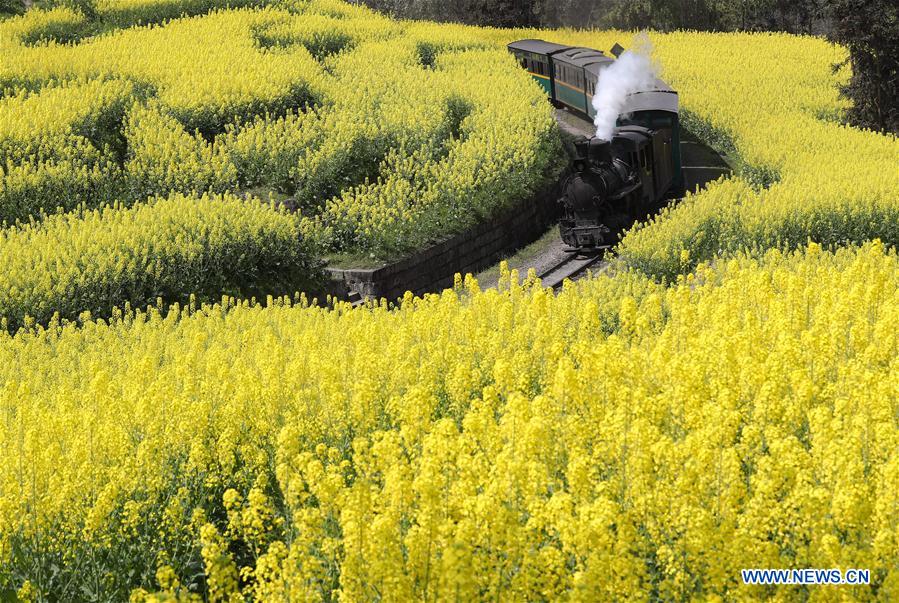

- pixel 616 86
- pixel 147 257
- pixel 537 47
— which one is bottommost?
pixel 147 257

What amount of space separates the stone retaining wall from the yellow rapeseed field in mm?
577

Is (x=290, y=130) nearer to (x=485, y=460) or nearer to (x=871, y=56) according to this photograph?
(x=871, y=56)

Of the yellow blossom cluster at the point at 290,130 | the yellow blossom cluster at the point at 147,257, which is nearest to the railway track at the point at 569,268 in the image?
the yellow blossom cluster at the point at 290,130

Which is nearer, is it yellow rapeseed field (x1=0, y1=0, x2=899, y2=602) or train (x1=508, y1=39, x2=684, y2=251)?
yellow rapeseed field (x1=0, y1=0, x2=899, y2=602)

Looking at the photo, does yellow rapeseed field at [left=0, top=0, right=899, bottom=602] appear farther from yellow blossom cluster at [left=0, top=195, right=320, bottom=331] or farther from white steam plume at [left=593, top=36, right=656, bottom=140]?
white steam plume at [left=593, top=36, right=656, bottom=140]

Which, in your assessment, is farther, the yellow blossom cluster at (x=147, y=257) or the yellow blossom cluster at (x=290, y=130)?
the yellow blossom cluster at (x=290, y=130)

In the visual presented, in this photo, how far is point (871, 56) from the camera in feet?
123

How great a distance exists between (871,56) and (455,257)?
1801cm

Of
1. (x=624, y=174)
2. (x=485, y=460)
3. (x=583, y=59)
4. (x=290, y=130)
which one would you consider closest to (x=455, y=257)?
(x=624, y=174)

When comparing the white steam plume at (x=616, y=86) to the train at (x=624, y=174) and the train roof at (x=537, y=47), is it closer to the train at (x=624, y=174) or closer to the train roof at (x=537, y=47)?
the train at (x=624, y=174)

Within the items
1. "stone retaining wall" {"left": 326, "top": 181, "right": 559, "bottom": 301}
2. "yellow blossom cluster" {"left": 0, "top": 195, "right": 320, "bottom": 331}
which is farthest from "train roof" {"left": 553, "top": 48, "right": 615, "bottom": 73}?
"yellow blossom cluster" {"left": 0, "top": 195, "right": 320, "bottom": 331}

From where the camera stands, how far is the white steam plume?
3038 cm

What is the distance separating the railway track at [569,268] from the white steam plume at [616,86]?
293cm

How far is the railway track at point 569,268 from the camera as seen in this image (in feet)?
86.3
